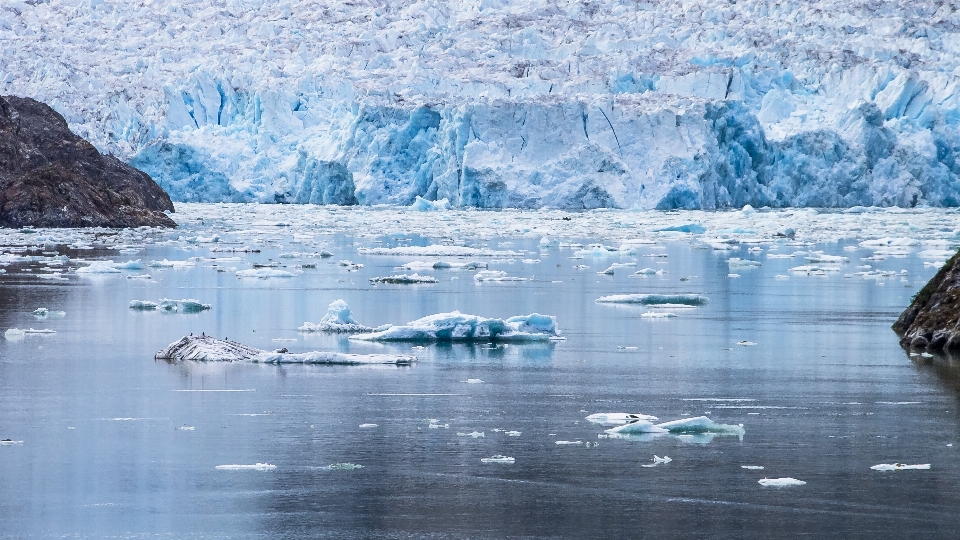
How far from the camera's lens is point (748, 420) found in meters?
6.55

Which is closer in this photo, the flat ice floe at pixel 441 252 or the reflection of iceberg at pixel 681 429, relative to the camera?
the reflection of iceberg at pixel 681 429

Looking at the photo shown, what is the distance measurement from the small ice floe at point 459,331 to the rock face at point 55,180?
64.2 feet

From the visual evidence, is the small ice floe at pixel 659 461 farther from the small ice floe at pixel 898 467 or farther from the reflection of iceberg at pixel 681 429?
the small ice floe at pixel 898 467

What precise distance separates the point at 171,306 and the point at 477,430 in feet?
20.0

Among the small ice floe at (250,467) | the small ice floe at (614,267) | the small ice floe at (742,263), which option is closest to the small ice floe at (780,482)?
the small ice floe at (250,467)

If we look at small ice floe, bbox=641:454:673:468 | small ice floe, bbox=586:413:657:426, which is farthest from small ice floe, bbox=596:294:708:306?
small ice floe, bbox=641:454:673:468

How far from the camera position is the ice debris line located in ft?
27.4

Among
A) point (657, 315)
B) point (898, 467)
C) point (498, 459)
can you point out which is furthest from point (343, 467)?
point (657, 315)

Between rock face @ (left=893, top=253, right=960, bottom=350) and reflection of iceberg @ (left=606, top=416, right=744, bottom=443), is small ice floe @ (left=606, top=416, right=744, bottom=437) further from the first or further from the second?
rock face @ (left=893, top=253, right=960, bottom=350)

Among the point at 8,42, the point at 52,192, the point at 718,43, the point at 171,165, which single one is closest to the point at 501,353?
the point at 52,192

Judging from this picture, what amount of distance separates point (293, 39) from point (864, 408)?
54411 millimetres

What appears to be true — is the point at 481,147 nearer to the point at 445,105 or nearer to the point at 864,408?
the point at 445,105

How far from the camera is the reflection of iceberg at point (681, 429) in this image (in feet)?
20.1

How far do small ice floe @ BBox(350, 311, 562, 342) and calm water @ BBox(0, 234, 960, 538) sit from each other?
0.27 meters
